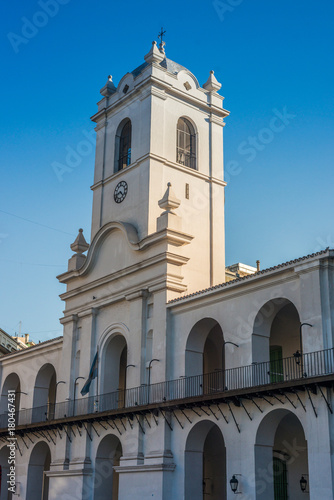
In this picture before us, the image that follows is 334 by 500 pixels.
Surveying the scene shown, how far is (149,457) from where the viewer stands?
2661 cm

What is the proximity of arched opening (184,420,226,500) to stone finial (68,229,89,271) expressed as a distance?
10991 millimetres

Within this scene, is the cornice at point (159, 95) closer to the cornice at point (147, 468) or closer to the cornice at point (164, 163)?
the cornice at point (164, 163)

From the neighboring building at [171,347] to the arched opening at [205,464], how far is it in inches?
2.3

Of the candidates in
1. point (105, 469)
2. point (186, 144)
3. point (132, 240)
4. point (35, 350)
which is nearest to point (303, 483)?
point (105, 469)

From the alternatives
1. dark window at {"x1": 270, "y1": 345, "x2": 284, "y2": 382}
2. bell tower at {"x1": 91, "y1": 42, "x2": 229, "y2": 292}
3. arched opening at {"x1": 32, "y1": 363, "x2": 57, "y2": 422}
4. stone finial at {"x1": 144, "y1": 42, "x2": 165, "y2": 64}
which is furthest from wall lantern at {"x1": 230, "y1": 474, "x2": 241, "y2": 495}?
stone finial at {"x1": 144, "y1": 42, "x2": 165, "y2": 64}

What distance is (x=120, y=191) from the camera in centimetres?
3378

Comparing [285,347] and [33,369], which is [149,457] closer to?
[285,347]

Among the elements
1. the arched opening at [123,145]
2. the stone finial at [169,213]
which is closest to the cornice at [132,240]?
the stone finial at [169,213]

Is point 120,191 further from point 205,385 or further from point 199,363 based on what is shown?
point 205,385

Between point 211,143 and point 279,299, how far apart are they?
13178mm

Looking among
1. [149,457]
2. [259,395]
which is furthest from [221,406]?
[149,457]

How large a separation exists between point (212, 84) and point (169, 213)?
9579 millimetres

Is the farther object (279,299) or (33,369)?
(33,369)

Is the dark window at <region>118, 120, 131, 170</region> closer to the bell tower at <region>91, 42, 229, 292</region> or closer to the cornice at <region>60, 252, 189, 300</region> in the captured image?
the bell tower at <region>91, 42, 229, 292</region>
